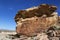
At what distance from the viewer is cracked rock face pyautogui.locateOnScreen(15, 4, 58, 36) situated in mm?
32719

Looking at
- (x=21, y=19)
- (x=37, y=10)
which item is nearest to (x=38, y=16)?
(x=37, y=10)

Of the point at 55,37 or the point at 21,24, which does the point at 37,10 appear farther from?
the point at 55,37

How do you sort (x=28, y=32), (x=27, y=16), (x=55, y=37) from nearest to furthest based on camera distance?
(x=55, y=37) < (x=28, y=32) < (x=27, y=16)

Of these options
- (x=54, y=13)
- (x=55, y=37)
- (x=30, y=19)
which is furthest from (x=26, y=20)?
(x=55, y=37)

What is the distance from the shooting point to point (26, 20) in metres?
34.1

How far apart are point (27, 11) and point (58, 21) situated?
636cm

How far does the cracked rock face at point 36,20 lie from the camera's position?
32.7 meters

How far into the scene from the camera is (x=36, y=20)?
33.5 metres

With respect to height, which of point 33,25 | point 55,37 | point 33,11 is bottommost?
point 55,37

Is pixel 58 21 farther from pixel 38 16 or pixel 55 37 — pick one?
pixel 55 37

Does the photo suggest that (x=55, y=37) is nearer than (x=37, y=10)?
Yes

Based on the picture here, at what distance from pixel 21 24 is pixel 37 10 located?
4.10m

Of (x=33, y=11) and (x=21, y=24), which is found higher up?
(x=33, y=11)

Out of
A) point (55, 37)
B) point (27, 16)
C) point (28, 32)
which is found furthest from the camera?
point (27, 16)
